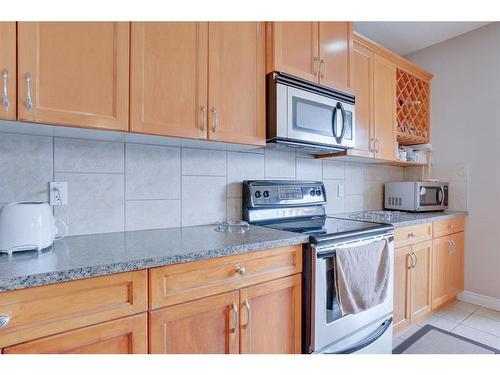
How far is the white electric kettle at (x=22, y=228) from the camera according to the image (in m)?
1.00

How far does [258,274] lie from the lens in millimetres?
1248

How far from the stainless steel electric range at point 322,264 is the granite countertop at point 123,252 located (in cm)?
15

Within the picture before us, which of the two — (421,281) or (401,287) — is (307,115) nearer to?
(401,287)

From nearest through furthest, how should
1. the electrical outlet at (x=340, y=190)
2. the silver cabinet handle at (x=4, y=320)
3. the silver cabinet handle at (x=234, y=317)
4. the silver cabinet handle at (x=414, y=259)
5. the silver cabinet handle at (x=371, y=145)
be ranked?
the silver cabinet handle at (x=4, y=320) < the silver cabinet handle at (x=234, y=317) < the silver cabinet handle at (x=414, y=259) < the silver cabinet handle at (x=371, y=145) < the electrical outlet at (x=340, y=190)

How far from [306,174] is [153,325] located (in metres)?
1.61

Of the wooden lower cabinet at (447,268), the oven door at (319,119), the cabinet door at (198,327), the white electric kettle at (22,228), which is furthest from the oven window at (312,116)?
the wooden lower cabinet at (447,268)

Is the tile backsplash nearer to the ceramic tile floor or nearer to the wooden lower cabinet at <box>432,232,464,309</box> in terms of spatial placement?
the wooden lower cabinet at <box>432,232,464,309</box>

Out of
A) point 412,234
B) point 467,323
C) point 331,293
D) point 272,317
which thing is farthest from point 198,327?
point 467,323

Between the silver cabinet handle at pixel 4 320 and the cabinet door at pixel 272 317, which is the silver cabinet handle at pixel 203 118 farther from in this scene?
the silver cabinet handle at pixel 4 320
